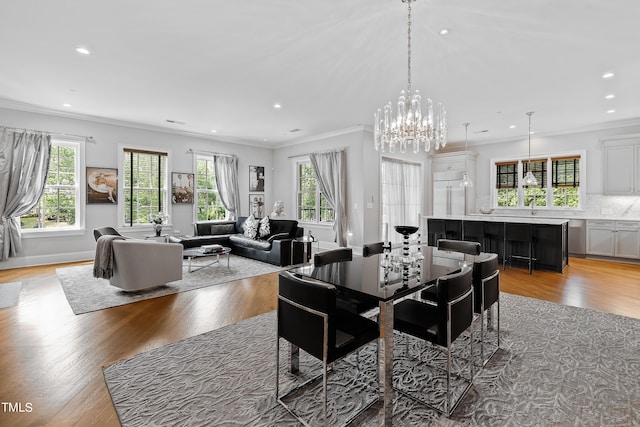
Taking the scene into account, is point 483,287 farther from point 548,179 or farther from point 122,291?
point 548,179

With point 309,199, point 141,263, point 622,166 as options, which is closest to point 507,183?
point 622,166

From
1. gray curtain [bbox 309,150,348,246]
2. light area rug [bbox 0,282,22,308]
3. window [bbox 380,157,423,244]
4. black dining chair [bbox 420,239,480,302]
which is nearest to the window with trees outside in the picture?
window [bbox 380,157,423,244]

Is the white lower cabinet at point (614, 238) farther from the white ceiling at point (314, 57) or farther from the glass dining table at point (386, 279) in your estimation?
the glass dining table at point (386, 279)

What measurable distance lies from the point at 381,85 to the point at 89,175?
5998mm

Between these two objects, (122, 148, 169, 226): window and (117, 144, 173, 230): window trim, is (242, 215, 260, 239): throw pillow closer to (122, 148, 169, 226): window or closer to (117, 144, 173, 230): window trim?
(117, 144, 173, 230): window trim

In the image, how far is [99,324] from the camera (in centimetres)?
322

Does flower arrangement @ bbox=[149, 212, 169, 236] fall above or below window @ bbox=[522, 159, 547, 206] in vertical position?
below

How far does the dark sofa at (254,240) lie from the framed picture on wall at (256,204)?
1.16 m

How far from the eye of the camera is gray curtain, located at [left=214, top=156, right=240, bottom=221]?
26.7 ft

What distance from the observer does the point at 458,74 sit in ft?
Answer: 13.5

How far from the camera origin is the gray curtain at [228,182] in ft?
26.7

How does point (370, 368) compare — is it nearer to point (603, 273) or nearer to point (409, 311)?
point (409, 311)

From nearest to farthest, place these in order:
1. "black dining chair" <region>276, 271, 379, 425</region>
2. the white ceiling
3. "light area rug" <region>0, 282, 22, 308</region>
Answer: "black dining chair" <region>276, 271, 379, 425</region>, the white ceiling, "light area rug" <region>0, 282, 22, 308</region>

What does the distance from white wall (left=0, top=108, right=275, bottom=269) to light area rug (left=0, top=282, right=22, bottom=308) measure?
1.42m
